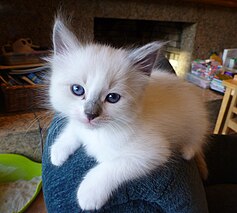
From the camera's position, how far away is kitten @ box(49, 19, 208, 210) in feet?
2.02

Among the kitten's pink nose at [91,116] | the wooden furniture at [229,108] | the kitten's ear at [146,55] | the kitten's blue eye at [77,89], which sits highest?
the kitten's ear at [146,55]

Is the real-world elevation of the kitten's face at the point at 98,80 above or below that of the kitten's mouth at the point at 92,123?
above

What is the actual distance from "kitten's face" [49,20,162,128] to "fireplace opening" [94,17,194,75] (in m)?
1.79

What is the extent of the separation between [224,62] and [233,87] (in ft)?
3.16

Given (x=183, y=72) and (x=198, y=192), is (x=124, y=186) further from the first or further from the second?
(x=183, y=72)

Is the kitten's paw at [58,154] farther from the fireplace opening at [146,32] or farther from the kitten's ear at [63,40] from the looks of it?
the fireplace opening at [146,32]

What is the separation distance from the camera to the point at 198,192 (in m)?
0.59

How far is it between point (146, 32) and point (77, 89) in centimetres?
224

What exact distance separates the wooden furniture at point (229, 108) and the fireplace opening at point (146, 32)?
0.89 m

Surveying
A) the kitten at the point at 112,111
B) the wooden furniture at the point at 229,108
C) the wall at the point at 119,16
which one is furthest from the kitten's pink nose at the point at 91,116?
the wooden furniture at the point at 229,108

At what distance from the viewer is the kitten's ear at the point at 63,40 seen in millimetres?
662

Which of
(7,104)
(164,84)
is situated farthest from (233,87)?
(7,104)

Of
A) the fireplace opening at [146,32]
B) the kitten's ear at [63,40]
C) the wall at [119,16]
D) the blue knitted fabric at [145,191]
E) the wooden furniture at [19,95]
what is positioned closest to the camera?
the blue knitted fabric at [145,191]

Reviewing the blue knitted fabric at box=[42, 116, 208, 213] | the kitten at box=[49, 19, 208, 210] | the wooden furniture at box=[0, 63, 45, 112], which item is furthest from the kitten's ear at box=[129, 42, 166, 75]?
the wooden furniture at box=[0, 63, 45, 112]
